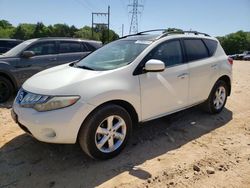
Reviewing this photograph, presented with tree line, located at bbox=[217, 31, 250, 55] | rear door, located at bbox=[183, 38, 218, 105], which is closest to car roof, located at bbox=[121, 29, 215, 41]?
rear door, located at bbox=[183, 38, 218, 105]

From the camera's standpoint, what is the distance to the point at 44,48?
24.4ft

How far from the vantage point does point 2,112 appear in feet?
18.9

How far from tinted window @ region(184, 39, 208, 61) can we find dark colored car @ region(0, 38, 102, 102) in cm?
389

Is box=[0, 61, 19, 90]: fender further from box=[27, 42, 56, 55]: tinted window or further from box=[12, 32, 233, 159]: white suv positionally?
box=[12, 32, 233, 159]: white suv

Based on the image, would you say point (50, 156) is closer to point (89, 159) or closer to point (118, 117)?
point (89, 159)

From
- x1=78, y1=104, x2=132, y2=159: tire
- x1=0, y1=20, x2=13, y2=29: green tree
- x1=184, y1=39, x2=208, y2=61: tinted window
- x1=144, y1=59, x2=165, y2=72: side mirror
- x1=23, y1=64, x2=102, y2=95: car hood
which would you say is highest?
x1=0, y1=20, x2=13, y2=29: green tree

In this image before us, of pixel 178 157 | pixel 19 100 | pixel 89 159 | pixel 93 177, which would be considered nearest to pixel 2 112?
pixel 19 100

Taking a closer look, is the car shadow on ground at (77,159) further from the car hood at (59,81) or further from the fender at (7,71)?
the fender at (7,71)

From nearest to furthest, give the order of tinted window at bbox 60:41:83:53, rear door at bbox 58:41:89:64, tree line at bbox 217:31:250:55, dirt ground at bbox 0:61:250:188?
dirt ground at bbox 0:61:250:188 < rear door at bbox 58:41:89:64 < tinted window at bbox 60:41:83:53 < tree line at bbox 217:31:250:55

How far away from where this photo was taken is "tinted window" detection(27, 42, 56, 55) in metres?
7.27

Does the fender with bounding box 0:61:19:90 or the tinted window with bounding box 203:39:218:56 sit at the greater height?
the tinted window with bounding box 203:39:218:56

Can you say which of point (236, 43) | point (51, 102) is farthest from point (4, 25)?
point (51, 102)

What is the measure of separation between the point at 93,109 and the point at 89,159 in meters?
0.77

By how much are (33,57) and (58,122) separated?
14.6ft
